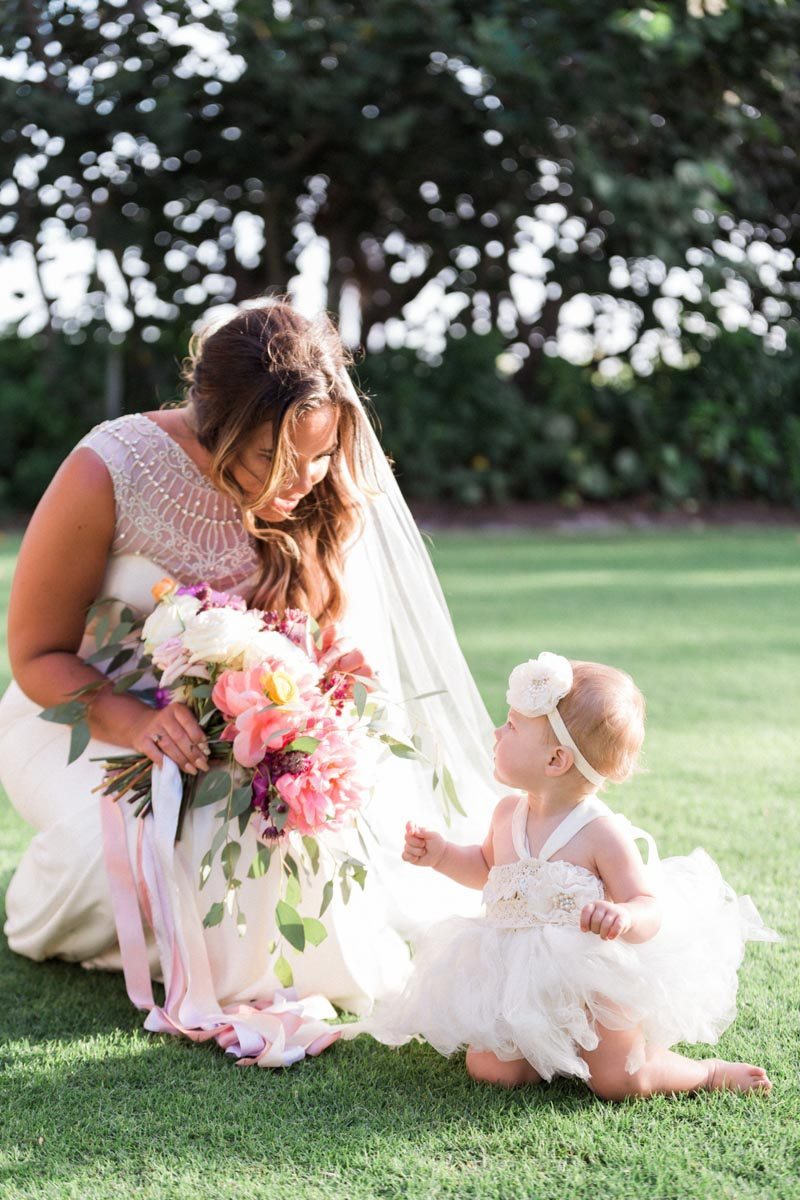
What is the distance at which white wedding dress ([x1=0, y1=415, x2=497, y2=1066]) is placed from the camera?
269 cm

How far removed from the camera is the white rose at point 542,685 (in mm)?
2396

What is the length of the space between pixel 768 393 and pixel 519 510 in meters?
2.74

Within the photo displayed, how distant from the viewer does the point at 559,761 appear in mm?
2430

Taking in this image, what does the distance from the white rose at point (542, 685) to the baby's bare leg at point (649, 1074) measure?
0.56 metres

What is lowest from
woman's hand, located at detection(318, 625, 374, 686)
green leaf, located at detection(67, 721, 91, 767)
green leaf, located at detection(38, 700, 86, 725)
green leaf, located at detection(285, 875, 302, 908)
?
green leaf, located at detection(67, 721, 91, 767)

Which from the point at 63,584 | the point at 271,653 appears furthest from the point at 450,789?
the point at 63,584

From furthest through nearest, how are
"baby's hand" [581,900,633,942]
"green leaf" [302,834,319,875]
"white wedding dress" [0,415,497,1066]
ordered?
1. "white wedding dress" [0,415,497,1066]
2. "green leaf" [302,834,319,875]
3. "baby's hand" [581,900,633,942]

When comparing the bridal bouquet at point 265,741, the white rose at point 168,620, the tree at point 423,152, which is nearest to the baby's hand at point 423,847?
the bridal bouquet at point 265,741

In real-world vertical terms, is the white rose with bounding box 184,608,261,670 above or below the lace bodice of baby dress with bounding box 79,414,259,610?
above

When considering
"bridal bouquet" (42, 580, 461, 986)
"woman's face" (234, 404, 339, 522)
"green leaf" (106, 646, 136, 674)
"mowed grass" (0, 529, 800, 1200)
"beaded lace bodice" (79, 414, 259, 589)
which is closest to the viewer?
"mowed grass" (0, 529, 800, 1200)

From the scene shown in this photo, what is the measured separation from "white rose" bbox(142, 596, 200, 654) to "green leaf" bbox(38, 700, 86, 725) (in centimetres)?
19

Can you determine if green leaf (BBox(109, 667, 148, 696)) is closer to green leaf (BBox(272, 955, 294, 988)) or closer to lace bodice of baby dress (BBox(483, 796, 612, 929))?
green leaf (BBox(272, 955, 294, 988))

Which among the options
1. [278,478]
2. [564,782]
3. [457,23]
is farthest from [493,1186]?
[457,23]

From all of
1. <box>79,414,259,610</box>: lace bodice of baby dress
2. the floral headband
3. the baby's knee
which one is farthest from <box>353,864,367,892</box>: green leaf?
<box>79,414,259,610</box>: lace bodice of baby dress
